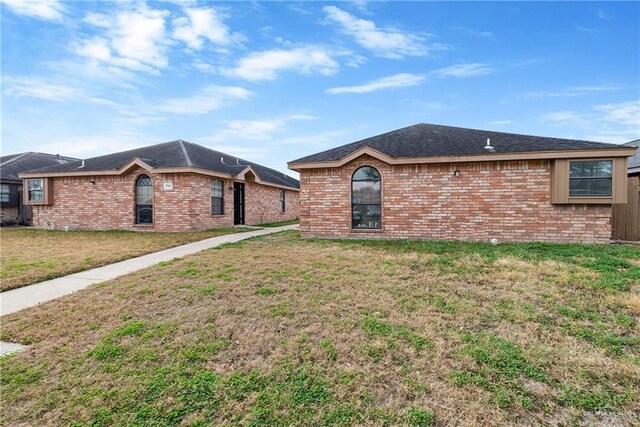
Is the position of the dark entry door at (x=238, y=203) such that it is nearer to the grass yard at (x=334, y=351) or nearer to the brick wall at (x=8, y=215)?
the grass yard at (x=334, y=351)

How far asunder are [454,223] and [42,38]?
14900 mm

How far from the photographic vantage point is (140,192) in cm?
1422

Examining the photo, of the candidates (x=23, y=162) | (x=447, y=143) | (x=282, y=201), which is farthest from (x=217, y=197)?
(x=23, y=162)

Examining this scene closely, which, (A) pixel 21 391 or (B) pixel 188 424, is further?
(A) pixel 21 391

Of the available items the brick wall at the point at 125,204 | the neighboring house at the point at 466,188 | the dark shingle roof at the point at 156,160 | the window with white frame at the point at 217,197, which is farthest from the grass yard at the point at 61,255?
the neighboring house at the point at 466,188

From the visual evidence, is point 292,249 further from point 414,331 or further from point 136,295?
point 414,331

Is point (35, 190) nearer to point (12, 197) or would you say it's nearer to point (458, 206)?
point (12, 197)

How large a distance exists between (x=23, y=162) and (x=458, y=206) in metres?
27.7

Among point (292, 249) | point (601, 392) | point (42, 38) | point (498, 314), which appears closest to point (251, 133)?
point (42, 38)

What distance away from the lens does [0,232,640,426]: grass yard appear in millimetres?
2268

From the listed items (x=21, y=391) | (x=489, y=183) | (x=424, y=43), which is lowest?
(x=21, y=391)

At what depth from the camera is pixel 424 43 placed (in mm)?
12672

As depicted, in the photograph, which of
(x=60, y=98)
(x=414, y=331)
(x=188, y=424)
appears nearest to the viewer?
(x=188, y=424)

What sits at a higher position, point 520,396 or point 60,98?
point 60,98
